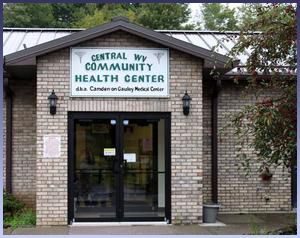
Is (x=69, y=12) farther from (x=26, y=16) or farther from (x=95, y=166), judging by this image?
(x=95, y=166)

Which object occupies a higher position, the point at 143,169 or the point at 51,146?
the point at 51,146

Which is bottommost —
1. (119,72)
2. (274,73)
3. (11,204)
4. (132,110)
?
(11,204)

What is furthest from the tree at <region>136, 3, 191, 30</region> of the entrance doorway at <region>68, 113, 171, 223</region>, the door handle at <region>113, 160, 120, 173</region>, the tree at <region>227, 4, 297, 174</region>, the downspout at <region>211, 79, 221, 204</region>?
the tree at <region>227, 4, 297, 174</region>

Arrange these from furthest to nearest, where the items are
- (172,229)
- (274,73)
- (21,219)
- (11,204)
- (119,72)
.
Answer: (11,204)
(21,219)
(119,72)
(172,229)
(274,73)

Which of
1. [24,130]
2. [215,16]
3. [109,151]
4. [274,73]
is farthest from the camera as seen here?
[215,16]

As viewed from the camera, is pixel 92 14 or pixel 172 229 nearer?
pixel 172 229

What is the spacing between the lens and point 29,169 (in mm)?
12953

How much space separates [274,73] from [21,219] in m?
6.08

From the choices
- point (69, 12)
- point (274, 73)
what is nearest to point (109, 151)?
point (274, 73)

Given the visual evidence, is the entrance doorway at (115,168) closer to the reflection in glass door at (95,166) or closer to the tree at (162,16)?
the reflection in glass door at (95,166)

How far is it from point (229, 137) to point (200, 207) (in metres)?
2.38

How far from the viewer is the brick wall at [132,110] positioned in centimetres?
1122

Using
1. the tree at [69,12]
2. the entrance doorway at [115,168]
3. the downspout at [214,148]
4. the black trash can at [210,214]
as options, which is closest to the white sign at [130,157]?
the entrance doorway at [115,168]

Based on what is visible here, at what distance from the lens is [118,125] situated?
37.6 ft
